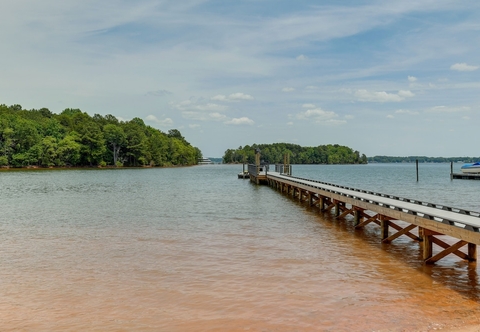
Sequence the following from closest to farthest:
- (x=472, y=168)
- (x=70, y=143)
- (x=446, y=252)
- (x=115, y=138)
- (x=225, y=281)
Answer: (x=225, y=281) → (x=446, y=252) → (x=472, y=168) → (x=70, y=143) → (x=115, y=138)

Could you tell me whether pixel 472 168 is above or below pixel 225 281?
above

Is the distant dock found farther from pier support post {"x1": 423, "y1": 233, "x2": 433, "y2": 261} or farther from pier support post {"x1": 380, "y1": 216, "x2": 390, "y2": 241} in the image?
pier support post {"x1": 423, "y1": 233, "x2": 433, "y2": 261}

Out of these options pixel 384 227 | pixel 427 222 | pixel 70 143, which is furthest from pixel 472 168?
pixel 70 143

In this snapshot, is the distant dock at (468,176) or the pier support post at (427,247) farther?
the distant dock at (468,176)

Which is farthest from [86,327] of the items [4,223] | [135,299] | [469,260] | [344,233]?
[4,223]

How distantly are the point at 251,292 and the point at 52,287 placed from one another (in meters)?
4.79

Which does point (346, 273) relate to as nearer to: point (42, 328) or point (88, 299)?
point (88, 299)

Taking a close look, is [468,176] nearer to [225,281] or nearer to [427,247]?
[427,247]

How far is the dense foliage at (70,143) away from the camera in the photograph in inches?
4181

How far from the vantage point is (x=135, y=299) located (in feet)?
32.0

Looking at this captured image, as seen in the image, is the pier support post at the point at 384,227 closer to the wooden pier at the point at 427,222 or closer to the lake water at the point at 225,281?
the wooden pier at the point at 427,222

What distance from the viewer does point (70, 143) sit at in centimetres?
11344

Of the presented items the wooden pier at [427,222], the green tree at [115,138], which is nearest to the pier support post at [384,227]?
the wooden pier at [427,222]

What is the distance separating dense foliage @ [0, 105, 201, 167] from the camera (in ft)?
348
